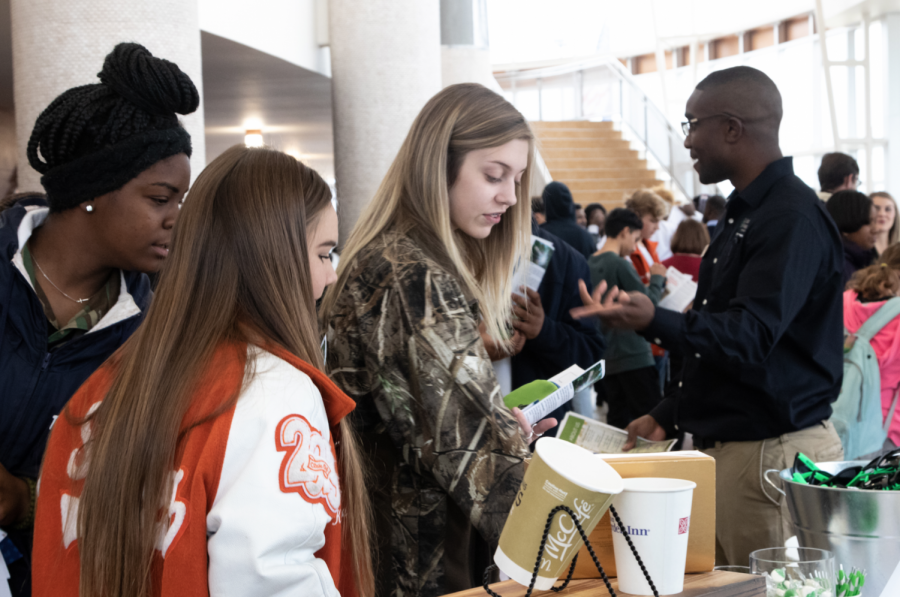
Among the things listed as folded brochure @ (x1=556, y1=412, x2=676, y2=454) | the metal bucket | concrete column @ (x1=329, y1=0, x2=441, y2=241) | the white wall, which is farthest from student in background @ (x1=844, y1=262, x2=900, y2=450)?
the white wall

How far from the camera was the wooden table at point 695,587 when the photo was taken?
1111mm

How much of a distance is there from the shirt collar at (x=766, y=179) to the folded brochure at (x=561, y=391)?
0.77 meters

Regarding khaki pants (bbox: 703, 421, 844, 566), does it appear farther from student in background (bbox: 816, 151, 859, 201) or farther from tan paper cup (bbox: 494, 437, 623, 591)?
student in background (bbox: 816, 151, 859, 201)

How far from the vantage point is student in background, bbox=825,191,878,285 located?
13.9 ft

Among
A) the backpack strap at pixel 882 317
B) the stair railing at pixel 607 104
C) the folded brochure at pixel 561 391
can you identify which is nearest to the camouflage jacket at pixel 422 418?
the folded brochure at pixel 561 391

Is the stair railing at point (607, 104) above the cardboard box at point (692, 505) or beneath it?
above

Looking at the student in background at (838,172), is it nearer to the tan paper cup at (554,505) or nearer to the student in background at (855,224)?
the student in background at (855,224)

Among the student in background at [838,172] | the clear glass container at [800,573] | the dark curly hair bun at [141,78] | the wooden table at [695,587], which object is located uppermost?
the student in background at [838,172]

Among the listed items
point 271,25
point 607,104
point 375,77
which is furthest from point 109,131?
point 607,104

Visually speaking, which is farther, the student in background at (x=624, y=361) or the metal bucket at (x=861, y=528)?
the student in background at (x=624, y=361)

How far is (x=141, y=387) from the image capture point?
1128mm

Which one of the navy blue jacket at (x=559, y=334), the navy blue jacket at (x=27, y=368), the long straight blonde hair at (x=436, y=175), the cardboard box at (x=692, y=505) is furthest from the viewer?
the navy blue jacket at (x=559, y=334)

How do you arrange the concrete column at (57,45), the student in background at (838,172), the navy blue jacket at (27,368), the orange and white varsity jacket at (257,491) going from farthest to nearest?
the student in background at (838,172)
the concrete column at (57,45)
the navy blue jacket at (27,368)
the orange and white varsity jacket at (257,491)

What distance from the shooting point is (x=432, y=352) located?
1.44 meters
